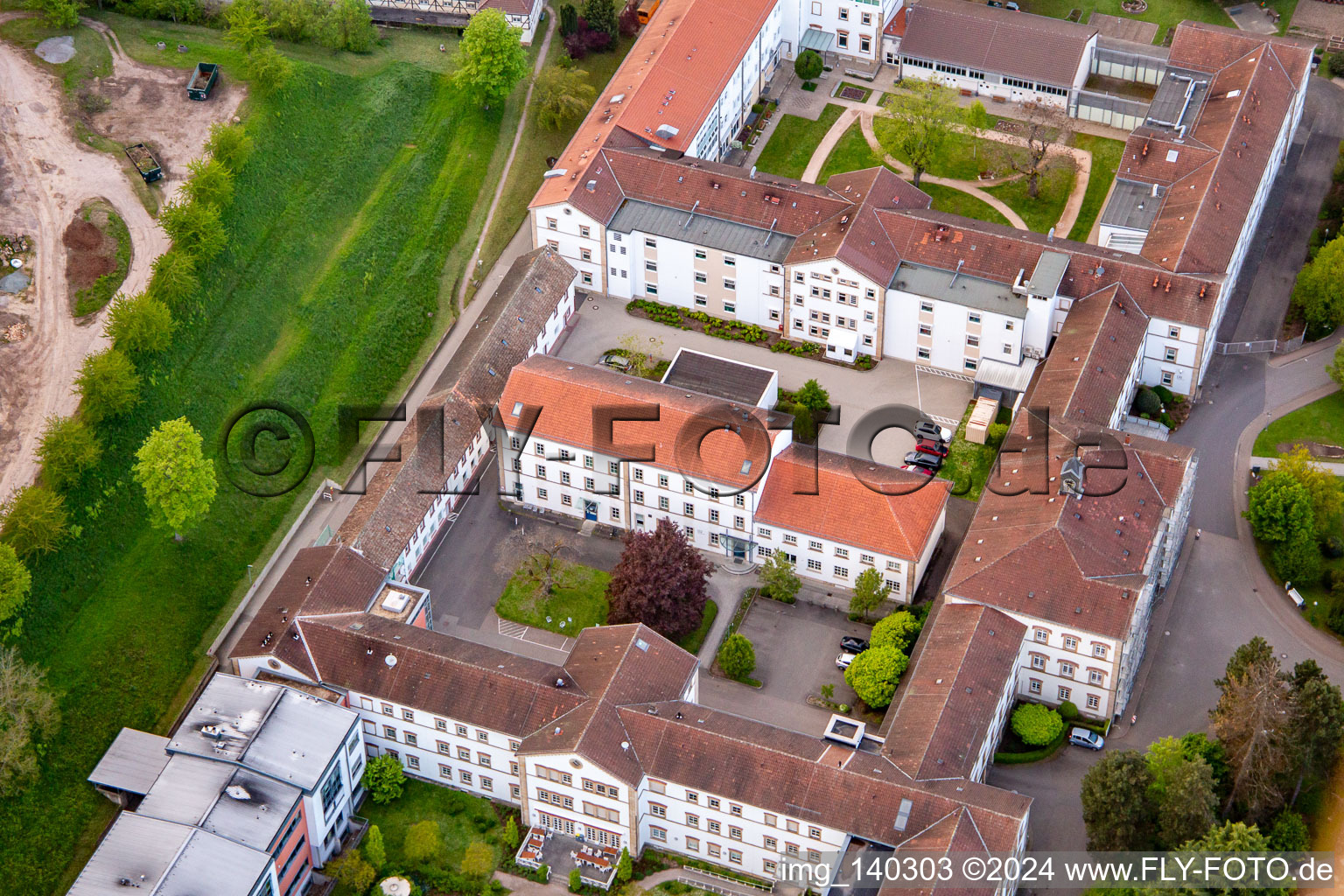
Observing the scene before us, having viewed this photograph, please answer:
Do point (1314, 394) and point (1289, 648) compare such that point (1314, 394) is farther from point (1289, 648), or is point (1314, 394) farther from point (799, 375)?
point (799, 375)

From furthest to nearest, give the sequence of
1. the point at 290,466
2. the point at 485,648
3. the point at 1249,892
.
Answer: the point at 290,466 → the point at 485,648 → the point at 1249,892

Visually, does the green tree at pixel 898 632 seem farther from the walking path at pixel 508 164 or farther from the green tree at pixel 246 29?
the green tree at pixel 246 29

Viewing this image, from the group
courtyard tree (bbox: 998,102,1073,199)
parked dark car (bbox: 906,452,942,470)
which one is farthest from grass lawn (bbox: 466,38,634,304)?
parked dark car (bbox: 906,452,942,470)

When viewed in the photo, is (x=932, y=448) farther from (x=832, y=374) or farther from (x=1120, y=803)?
(x=1120, y=803)

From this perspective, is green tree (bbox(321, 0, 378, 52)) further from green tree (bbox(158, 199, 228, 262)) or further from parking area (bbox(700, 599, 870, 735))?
parking area (bbox(700, 599, 870, 735))

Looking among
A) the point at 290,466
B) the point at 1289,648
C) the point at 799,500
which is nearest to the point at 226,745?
the point at 290,466
